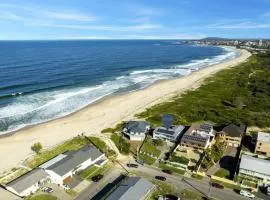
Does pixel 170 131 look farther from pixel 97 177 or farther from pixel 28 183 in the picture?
pixel 28 183

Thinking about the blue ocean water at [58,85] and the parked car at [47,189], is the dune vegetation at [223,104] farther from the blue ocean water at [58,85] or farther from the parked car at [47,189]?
the parked car at [47,189]

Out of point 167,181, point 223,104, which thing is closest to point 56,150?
point 167,181

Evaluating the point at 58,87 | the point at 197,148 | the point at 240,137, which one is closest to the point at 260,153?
the point at 240,137

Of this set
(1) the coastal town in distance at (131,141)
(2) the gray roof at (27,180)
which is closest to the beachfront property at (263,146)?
(1) the coastal town in distance at (131,141)

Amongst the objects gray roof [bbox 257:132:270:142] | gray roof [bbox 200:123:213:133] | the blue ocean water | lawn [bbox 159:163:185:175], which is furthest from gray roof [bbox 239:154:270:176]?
the blue ocean water

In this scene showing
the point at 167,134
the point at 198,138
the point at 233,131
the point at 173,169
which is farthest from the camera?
the point at 167,134

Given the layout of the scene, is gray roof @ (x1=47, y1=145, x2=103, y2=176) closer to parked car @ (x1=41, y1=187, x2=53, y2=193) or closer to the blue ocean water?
parked car @ (x1=41, y1=187, x2=53, y2=193)

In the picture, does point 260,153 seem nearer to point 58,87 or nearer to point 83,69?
point 58,87
